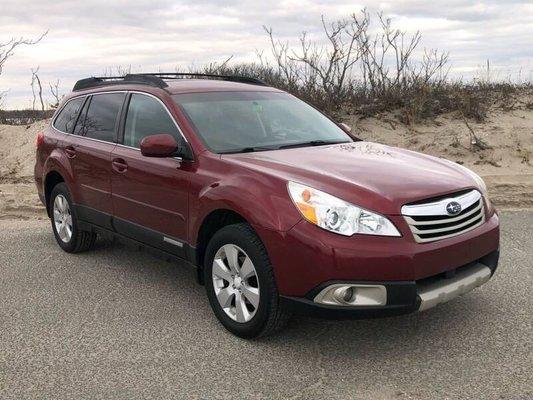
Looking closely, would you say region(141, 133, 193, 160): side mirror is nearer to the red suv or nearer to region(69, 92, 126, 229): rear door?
the red suv

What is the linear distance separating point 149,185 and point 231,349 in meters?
1.54

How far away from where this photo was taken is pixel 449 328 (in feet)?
13.1

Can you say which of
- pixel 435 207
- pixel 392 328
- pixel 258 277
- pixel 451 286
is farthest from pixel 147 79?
pixel 451 286

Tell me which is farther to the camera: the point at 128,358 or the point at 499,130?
the point at 499,130

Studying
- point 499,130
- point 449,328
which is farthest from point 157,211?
point 499,130

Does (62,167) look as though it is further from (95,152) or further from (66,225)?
(95,152)

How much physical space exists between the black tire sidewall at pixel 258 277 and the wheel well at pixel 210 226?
114mm

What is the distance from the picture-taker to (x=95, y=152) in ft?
17.5

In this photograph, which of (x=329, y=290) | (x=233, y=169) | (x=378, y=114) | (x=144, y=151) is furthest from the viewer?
(x=378, y=114)

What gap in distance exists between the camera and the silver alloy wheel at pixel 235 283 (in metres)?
3.74

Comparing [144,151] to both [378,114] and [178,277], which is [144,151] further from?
[378,114]

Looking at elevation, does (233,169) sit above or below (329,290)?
above

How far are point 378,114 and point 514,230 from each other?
6.29 m

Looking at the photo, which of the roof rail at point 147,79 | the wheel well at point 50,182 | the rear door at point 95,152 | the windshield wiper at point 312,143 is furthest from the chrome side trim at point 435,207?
the wheel well at point 50,182
